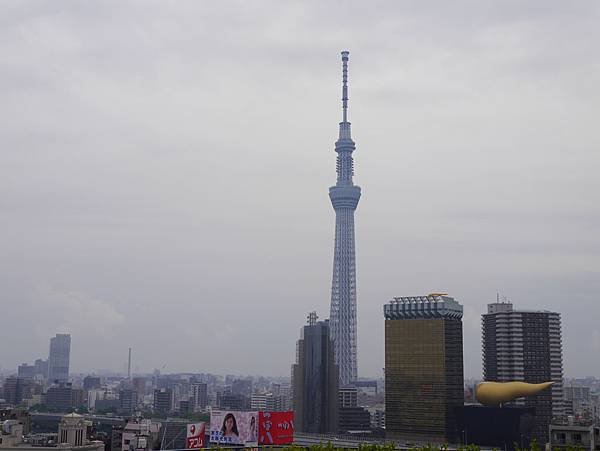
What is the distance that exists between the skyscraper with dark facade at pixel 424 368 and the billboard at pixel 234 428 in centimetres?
7329

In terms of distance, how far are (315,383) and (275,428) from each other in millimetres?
104725

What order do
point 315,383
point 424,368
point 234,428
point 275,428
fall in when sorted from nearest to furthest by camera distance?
point 275,428 < point 234,428 < point 424,368 < point 315,383

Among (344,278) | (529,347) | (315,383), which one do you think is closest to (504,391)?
(529,347)

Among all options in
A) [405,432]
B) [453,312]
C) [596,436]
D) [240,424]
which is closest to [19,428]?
[240,424]

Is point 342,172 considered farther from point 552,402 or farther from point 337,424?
point 552,402

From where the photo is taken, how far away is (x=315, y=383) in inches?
5940

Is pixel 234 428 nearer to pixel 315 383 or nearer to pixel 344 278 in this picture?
pixel 315 383

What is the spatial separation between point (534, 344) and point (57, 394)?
4769 inches

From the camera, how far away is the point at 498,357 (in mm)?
141375

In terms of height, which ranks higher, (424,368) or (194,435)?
(424,368)

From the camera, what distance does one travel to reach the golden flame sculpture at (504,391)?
369ft

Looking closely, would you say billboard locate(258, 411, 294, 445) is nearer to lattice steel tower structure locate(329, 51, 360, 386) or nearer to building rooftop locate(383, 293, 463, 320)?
building rooftop locate(383, 293, 463, 320)

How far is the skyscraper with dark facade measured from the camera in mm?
119500

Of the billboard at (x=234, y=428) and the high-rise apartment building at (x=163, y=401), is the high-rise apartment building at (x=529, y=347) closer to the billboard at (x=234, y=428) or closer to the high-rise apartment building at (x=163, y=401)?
the high-rise apartment building at (x=163, y=401)
